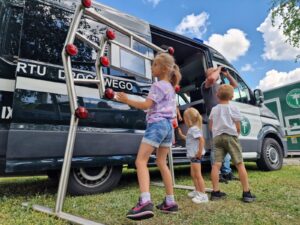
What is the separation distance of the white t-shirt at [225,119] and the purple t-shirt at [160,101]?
1.04 m

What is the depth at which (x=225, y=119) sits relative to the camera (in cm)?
351

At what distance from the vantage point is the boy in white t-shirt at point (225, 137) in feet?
11.1

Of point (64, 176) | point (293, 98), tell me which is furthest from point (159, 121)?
point (293, 98)

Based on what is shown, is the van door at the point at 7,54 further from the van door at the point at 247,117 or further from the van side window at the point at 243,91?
the van side window at the point at 243,91

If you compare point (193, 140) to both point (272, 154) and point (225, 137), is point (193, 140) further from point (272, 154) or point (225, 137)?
point (272, 154)

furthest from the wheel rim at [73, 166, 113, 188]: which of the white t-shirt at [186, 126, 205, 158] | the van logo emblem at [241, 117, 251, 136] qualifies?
the van logo emblem at [241, 117, 251, 136]

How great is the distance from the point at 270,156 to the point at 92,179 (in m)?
3.97

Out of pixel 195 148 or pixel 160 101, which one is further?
pixel 195 148

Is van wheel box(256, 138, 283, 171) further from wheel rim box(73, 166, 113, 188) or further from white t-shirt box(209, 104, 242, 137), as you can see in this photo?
wheel rim box(73, 166, 113, 188)

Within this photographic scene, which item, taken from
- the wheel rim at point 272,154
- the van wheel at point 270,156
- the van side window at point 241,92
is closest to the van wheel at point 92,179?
the van side window at point 241,92

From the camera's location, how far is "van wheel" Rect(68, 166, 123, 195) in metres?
3.53

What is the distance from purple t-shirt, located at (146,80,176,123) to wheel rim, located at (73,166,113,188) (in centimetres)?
140

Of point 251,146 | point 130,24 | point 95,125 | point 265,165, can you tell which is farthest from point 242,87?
point 95,125

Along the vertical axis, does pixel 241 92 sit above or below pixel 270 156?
above
